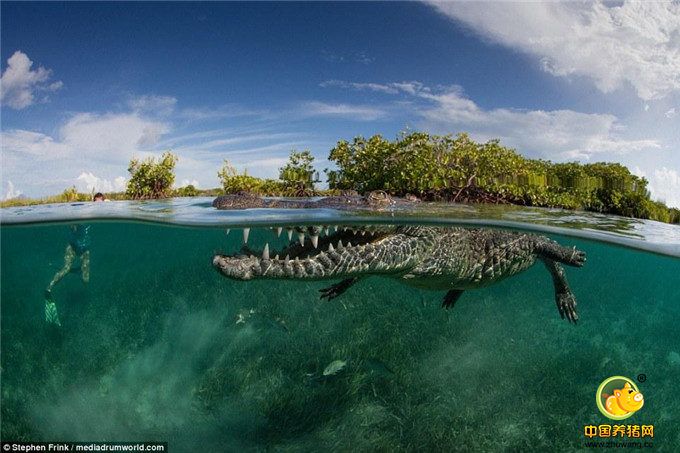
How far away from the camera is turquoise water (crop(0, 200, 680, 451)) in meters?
10.1

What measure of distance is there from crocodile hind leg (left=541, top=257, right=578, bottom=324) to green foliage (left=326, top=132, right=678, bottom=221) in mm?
5158

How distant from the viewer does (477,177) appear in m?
13.2

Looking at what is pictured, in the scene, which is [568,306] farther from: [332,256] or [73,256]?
[73,256]

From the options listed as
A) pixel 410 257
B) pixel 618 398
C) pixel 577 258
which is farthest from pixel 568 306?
pixel 618 398

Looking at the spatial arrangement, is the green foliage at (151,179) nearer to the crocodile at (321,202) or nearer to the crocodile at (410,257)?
the crocodile at (321,202)

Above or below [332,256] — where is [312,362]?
below

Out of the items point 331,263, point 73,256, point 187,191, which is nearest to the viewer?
point 331,263

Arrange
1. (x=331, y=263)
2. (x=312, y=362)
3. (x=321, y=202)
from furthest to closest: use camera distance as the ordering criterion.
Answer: (x=312, y=362), (x=321, y=202), (x=331, y=263)

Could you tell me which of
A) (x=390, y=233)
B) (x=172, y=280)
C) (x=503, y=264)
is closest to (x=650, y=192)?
(x=503, y=264)

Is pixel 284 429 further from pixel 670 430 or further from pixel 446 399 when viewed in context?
pixel 670 430

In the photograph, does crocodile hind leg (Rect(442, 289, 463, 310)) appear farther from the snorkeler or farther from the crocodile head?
the snorkeler

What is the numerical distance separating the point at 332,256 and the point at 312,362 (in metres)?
7.12

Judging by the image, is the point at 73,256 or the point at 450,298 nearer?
the point at 450,298

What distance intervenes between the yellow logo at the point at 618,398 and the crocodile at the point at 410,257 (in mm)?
4828
